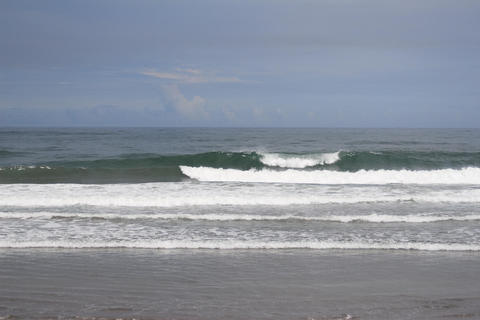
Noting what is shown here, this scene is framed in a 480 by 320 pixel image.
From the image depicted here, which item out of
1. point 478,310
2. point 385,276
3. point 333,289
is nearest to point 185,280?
point 333,289

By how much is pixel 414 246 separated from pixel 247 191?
627 centimetres

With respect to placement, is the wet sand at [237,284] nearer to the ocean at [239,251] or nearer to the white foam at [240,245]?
the ocean at [239,251]

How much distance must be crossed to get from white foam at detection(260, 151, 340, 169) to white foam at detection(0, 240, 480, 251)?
15.4 m

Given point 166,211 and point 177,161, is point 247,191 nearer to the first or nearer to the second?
point 166,211

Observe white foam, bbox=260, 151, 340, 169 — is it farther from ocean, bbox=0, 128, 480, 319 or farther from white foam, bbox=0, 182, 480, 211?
white foam, bbox=0, 182, 480, 211

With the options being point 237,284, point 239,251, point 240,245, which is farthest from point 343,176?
point 237,284

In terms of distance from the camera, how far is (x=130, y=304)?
559 cm

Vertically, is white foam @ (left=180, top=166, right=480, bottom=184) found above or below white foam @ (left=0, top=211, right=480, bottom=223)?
above

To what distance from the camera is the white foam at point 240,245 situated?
8.55 m

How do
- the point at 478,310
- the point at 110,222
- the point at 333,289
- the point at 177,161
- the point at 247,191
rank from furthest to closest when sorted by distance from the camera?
the point at 177,161 → the point at 247,191 → the point at 110,222 → the point at 333,289 → the point at 478,310

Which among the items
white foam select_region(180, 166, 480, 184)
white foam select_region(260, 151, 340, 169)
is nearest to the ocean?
white foam select_region(180, 166, 480, 184)

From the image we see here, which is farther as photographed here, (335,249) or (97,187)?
(97,187)

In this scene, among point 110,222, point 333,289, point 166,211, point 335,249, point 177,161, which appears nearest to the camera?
point 333,289

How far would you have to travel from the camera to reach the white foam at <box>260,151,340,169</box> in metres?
24.5
